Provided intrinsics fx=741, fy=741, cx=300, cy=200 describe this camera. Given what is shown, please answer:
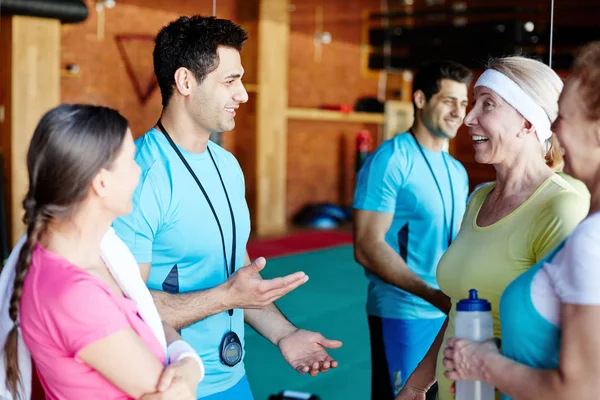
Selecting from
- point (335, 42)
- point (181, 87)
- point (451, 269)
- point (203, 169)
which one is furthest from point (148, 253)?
point (335, 42)

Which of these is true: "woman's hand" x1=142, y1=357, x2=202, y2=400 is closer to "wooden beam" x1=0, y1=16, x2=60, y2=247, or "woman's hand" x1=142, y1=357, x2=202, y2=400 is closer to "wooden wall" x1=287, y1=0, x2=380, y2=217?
"wooden beam" x1=0, y1=16, x2=60, y2=247

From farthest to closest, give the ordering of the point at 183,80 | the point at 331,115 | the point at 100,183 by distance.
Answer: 1. the point at 331,115
2. the point at 183,80
3. the point at 100,183

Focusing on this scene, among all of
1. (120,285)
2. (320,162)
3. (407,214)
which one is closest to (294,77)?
(320,162)

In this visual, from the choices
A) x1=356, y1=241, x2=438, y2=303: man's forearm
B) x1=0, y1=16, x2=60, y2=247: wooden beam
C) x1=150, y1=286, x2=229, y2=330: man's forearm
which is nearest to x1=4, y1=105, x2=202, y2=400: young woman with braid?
x1=150, y1=286, x2=229, y2=330: man's forearm

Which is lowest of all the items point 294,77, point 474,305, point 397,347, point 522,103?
point 397,347

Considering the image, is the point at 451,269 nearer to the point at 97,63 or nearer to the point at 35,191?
the point at 35,191

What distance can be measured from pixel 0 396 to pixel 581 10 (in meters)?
11.9

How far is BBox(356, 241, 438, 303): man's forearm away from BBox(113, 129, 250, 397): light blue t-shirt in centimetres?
86

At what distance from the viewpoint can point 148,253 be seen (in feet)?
6.09

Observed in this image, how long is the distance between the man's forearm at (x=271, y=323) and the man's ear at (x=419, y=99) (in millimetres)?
1308

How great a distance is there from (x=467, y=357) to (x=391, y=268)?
1317 mm

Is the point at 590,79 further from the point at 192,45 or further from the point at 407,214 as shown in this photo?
the point at 407,214

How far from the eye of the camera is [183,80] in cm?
203

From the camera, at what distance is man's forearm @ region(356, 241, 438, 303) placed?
2689 mm
